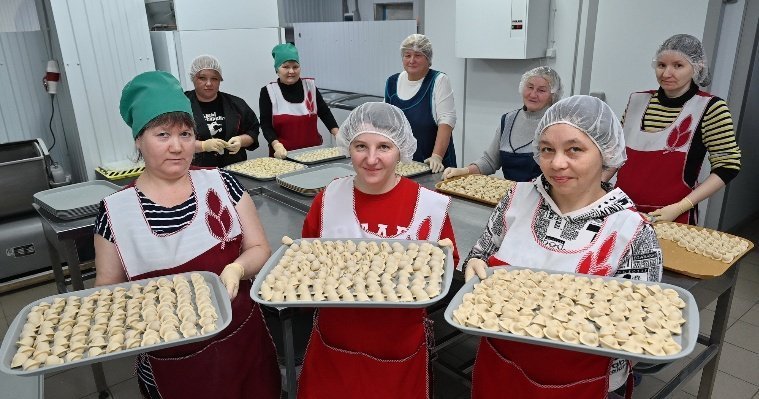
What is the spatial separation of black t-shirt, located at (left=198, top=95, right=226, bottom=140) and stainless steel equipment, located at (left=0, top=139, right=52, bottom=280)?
4.07ft

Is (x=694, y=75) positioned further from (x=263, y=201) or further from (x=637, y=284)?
(x=263, y=201)

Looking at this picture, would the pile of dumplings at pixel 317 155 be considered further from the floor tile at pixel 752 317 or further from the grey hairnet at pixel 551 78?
the floor tile at pixel 752 317

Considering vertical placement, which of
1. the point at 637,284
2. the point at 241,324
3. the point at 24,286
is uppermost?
the point at 637,284

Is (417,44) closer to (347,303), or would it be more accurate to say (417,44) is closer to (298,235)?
(298,235)

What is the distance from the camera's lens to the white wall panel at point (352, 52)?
200 inches

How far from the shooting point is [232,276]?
1410mm

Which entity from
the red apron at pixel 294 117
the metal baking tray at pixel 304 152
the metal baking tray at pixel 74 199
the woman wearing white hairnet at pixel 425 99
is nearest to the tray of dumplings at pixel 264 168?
the metal baking tray at pixel 304 152

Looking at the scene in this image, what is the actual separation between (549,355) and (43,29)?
410 cm

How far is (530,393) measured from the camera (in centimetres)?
133

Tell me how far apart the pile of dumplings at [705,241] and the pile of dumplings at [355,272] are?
0.98 meters

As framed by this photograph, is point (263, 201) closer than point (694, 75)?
No

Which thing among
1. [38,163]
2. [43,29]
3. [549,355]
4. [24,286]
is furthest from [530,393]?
[43,29]

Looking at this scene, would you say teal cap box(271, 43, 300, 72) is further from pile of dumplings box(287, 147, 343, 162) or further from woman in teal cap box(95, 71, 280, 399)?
woman in teal cap box(95, 71, 280, 399)

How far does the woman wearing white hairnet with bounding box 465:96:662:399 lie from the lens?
4.31ft
